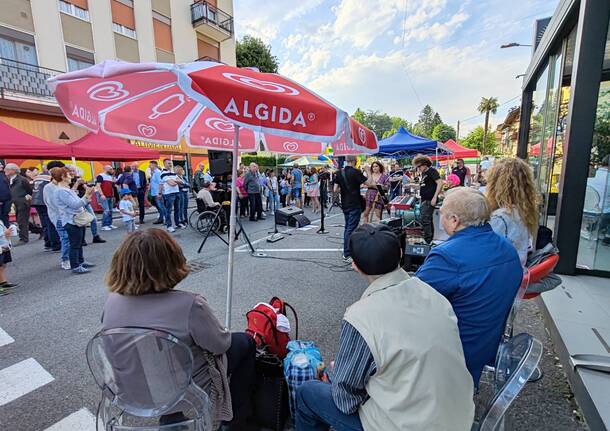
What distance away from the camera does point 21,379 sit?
254 cm

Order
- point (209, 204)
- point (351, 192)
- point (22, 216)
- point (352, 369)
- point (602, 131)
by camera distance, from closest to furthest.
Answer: point (352, 369), point (602, 131), point (351, 192), point (22, 216), point (209, 204)

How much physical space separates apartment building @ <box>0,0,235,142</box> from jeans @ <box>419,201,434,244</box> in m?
12.0

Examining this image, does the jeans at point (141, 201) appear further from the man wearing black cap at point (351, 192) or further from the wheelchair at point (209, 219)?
the man wearing black cap at point (351, 192)

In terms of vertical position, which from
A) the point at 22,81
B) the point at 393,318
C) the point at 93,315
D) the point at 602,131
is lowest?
the point at 93,315

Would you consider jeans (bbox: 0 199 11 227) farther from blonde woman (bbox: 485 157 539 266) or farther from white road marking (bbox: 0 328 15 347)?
blonde woman (bbox: 485 157 539 266)

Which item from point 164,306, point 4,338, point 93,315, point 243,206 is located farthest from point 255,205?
point 164,306

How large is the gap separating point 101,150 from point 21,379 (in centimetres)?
797

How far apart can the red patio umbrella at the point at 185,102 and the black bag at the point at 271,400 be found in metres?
0.72

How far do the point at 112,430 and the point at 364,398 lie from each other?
1.21m

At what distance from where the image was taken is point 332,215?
11516 millimetres

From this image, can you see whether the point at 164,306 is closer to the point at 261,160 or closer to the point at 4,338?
the point at 4,338

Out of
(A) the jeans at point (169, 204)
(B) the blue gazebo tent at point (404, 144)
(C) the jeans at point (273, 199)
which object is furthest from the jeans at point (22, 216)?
(B) the blue gazebo tent at point (404, 144)

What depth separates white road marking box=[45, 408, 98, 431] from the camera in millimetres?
2025

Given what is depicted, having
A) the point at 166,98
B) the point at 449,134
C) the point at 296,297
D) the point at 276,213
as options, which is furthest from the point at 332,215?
the point at 449,134
